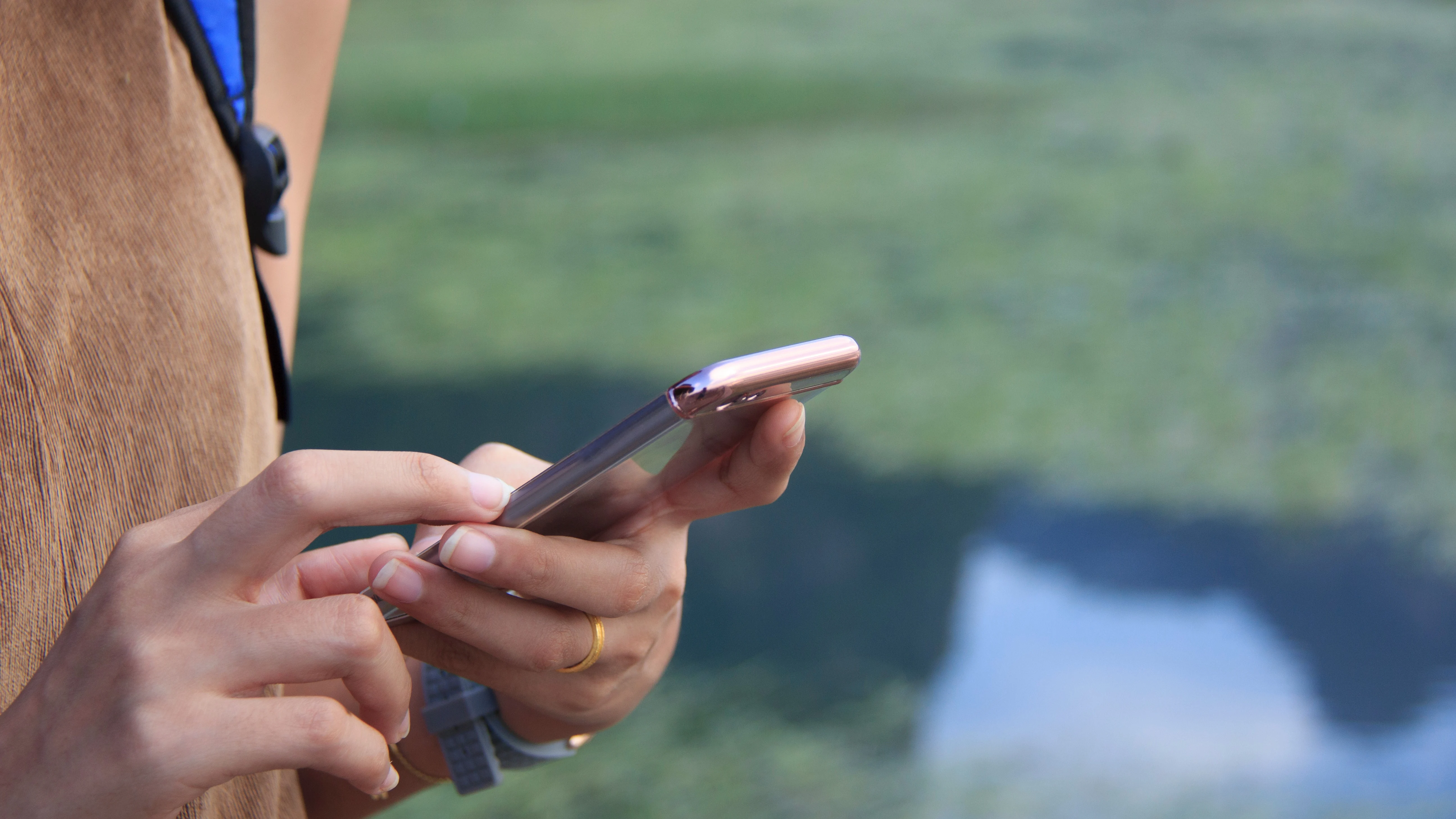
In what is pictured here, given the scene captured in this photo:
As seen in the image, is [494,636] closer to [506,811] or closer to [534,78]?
[506,811]

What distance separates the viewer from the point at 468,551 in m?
0.35

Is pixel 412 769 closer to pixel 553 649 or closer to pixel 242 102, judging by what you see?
pixel 553 649

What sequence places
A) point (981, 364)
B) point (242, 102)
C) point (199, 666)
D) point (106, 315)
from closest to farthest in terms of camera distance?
point (199, 666) < point (106, 315) < point (242, 102) < point (981, 364)

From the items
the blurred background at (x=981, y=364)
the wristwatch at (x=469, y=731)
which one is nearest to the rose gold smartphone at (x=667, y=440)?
the wristwatch at (x=469, y=731)

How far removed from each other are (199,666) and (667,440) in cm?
14

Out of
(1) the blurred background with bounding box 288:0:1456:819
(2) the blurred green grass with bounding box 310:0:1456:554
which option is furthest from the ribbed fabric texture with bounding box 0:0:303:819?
(2) the blurred green grass with bounding box 310:0:1456:554

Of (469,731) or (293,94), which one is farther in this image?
(293,94)

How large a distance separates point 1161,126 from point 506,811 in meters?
2.16

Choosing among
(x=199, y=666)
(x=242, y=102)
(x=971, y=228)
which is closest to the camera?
(x=199, y=666)

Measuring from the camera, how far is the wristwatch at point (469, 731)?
0.53m

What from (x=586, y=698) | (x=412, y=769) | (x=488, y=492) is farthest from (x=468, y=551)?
(x=412, y=769)

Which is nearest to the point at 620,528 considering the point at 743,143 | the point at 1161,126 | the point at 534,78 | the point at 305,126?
the point at 305,126

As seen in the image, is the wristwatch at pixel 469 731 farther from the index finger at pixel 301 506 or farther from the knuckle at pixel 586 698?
the index finger at pixel 301 506

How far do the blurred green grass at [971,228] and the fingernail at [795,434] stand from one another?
1.22 metres
